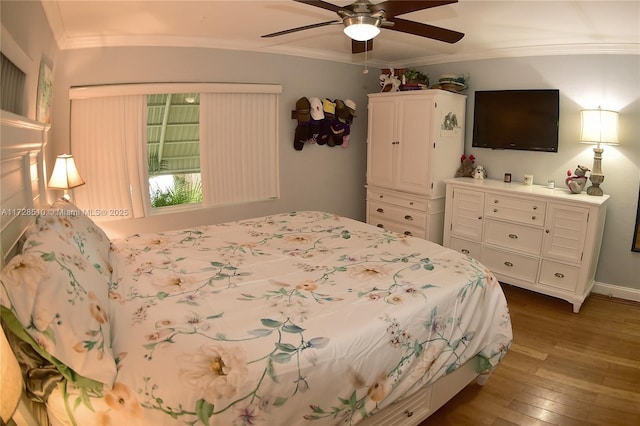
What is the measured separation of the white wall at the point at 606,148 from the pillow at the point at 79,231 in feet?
12.3

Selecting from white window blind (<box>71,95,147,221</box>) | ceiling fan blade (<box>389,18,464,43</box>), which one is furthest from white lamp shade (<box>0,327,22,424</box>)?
white window blind (<box>71,95,147,221</box>)

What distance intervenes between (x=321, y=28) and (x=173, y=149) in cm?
231

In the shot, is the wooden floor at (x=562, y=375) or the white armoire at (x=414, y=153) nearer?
the wooden floor at (x=562, y=375)

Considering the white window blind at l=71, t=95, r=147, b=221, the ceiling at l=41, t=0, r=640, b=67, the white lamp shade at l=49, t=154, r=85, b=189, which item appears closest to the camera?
the ceiling at l=41, t=0, r=640, b=67

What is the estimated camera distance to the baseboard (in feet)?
11.8

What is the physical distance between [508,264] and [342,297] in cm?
252

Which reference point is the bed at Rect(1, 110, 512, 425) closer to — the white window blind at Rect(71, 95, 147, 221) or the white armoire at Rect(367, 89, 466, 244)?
the white window blind at Rect(71, 95, 147, 221)

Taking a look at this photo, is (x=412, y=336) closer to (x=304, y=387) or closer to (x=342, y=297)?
(x=342, y=297)

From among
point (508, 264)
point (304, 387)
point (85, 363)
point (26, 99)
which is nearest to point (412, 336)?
point (304, 387)

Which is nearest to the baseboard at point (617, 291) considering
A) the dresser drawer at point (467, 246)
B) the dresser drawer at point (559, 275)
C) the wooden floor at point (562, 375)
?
the wooden floor at point (562, 375)

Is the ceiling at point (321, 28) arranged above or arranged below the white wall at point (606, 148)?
above

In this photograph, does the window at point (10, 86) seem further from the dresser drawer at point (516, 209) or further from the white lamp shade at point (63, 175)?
the dresser drawer at point (516, 209)

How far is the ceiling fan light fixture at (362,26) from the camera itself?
2.00 m

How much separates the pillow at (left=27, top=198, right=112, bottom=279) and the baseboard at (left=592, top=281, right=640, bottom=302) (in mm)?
4042
